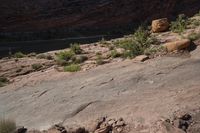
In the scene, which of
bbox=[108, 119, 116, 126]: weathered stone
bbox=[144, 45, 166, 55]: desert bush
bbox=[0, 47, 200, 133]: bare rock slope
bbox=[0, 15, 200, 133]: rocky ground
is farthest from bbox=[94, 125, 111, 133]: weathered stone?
bbox=[144, 45, 166, 55]: desert bush

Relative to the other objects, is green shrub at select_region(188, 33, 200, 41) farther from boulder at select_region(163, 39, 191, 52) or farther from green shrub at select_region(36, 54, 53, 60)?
green shrub at select_region(36, 54, 53, 60)

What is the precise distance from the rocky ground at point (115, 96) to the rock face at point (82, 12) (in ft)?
42.1

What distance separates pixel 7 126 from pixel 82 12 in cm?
2069

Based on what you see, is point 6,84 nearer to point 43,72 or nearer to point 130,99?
point 43,72

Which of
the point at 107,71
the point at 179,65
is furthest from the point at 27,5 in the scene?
the point at 179,65

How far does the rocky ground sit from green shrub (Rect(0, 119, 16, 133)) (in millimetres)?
408

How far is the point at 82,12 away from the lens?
30422mm

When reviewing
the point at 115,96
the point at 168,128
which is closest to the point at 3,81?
the point at 115,96

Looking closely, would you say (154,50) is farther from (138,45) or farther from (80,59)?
(80,59)

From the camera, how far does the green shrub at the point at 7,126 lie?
10312 mm

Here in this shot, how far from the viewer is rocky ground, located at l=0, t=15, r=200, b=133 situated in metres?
9.64

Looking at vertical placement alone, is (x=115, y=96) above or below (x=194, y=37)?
below

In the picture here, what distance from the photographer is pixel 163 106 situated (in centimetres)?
1005

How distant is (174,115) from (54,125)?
2806 millimetres
